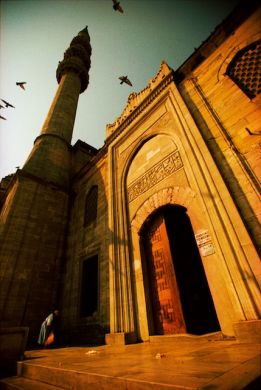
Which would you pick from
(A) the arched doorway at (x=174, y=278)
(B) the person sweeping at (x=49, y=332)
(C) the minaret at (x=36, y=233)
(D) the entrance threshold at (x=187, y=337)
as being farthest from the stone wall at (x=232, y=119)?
(C) the minaret at (x=36, y=233)

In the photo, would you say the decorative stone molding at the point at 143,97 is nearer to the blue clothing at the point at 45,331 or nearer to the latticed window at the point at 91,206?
the latticed window at the point at 91,206

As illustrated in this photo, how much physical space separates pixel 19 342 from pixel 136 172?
4.81m

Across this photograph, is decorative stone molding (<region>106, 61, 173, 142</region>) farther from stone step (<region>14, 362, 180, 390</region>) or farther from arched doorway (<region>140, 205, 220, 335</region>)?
stone step (<region>14, 362, 180, 390</region>)

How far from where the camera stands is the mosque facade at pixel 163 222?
3.41 m

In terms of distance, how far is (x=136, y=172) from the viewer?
6348mm

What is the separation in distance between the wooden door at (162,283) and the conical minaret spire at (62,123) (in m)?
6.46

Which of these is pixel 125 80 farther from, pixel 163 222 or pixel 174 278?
pixel 174 278

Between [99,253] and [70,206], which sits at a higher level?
[70,206]

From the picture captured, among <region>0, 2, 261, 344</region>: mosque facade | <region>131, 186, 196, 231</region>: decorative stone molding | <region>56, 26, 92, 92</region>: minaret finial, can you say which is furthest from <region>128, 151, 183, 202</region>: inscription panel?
<region>56, 26, 92, 92</region>: minaret finial

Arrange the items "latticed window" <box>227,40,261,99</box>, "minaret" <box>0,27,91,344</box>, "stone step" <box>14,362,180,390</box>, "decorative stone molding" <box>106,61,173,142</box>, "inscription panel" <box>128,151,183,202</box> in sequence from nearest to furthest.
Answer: "stone step" <box>14,362,180,390</box> → "latticed window" <box>227,40,261,99</box> → "inscription panel" <box>128,151,183,202</box> → "decorative stone molding" <box>106,61,173,142</box> → "minaret" <box>0,27,91,344</box>

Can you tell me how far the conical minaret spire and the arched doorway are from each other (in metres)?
6.51

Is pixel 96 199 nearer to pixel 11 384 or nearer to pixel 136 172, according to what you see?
pixel 136 172

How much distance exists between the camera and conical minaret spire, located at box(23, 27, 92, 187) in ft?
32.7

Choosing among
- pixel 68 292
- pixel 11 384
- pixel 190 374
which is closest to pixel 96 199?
pixel 68 292
